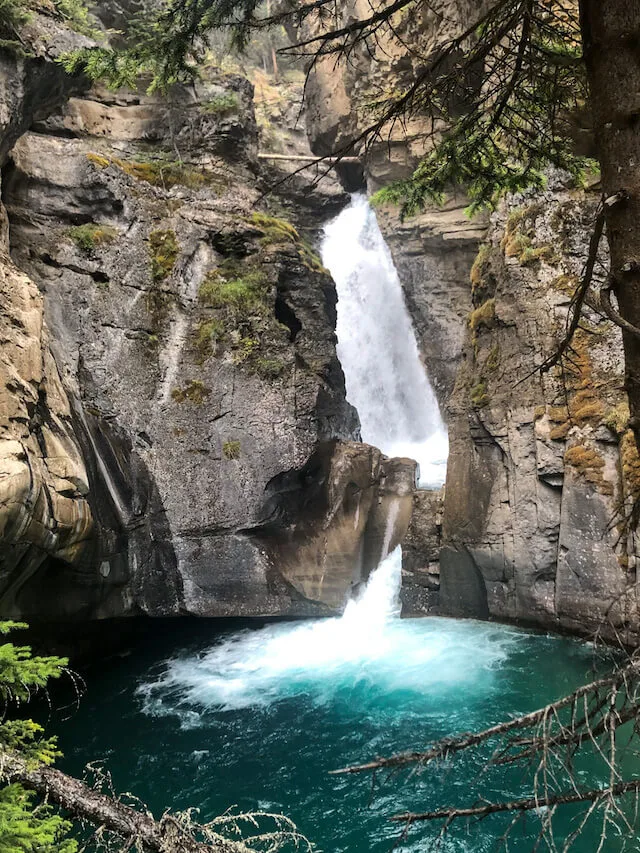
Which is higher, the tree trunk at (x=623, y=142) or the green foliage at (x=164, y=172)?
the green foliage at (x=164, y=172)

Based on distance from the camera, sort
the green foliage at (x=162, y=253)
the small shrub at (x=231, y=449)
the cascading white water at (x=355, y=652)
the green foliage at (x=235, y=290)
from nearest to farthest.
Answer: the cascading white water at (x=355, y=652)
the small shrub at (x=231, y=449)
the green foliage at (x=162, y=253)
the green foliage at (x=235, y=290)

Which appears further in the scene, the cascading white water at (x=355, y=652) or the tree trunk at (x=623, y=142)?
the cascading white water at (x=355, y=652)

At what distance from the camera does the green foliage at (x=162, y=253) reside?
13258 millimetres

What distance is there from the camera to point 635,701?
91.7 inches

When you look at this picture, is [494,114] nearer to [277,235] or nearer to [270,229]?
[277,235]

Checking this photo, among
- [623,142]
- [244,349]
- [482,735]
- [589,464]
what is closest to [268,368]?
[244,349]

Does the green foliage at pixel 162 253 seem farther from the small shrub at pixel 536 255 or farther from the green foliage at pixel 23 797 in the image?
the green foliage at pixel 23 797

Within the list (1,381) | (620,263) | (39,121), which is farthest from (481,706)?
(39,121)

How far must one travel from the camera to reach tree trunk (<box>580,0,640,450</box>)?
291 centimetres

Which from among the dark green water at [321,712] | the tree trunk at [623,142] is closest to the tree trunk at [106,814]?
the dark green water at [321,712]

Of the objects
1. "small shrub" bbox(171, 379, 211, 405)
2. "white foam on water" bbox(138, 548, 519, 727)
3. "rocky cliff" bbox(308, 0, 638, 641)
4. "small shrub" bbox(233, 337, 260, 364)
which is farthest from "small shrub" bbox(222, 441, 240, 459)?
"rocky cliff" bbox(308, 0, 638, 641)

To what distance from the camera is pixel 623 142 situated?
2977 millimetres

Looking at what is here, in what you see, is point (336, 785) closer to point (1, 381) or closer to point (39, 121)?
point (1, 381)

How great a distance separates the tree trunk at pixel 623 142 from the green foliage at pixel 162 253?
11541 millimetres
